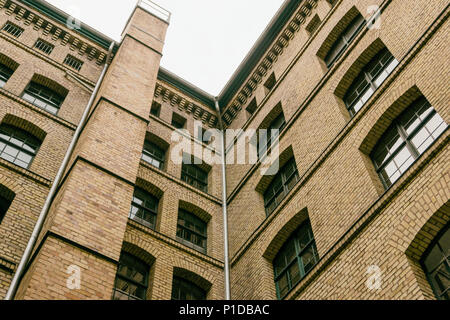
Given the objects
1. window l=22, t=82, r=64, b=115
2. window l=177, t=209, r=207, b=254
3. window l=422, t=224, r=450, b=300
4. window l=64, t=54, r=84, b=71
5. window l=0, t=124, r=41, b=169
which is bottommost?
window l=422, t=224, r=450, b=300

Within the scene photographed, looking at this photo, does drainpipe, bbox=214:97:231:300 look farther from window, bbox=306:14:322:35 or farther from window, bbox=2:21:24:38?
window, bbox=2:21:24:38

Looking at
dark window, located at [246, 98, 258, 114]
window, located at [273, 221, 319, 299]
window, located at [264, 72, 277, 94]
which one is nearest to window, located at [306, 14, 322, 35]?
window, located at [264, 72, 277, 94]

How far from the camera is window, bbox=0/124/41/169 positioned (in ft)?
39.4


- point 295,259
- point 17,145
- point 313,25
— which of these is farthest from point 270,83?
point 17,145

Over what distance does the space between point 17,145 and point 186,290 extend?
590cm

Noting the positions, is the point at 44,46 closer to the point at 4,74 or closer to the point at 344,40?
the point at 4,74

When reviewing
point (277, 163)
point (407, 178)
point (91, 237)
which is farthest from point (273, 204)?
point (91, 237)

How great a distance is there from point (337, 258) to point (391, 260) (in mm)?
1390

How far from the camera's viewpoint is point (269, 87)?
17.0 metres

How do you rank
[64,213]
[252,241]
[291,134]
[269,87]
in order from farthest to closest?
[269,87] → [291,134] → [252,241] → [64,213]

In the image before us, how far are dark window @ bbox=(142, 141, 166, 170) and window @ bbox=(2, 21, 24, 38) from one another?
19.0 ft

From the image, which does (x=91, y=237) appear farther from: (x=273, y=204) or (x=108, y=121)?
(x=273, y=204)
